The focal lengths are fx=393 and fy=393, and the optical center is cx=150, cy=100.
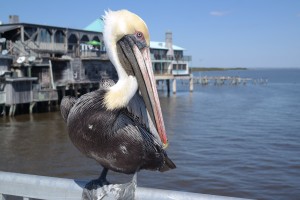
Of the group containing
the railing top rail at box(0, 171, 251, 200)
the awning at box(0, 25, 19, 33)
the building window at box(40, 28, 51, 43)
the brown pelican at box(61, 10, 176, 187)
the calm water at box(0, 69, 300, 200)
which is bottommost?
the calm water at box(0, 69, 300, 200)

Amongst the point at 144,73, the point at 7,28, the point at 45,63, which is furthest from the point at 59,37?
the point at 144,73

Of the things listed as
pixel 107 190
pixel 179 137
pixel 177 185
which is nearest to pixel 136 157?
pixel 107 190

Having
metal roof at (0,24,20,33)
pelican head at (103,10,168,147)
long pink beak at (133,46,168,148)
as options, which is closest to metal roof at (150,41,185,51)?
metal roof at (0,24,20,33)

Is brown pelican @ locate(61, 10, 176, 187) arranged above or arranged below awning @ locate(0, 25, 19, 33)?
below

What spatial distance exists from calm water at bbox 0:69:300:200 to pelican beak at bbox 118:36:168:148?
27.9 ft

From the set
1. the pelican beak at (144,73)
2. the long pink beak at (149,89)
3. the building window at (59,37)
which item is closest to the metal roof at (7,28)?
the building window at (59,37)

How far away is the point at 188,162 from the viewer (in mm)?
13875

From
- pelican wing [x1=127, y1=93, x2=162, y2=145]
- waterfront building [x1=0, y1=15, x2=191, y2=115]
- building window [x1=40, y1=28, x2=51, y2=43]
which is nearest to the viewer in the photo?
pelican wing [x1=127, y1=93, x2=162, y2=145]

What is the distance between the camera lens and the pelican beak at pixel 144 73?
7.98 feet

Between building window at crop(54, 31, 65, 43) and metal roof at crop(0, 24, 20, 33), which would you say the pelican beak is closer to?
metal roof at crop(0, 24, 20, 33)

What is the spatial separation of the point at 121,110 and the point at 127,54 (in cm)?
39

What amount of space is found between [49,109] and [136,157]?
27.2 meters

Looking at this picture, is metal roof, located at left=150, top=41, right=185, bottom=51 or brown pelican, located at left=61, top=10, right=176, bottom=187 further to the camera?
metal roof, located at left=150, top=41, right=185, bottom=51

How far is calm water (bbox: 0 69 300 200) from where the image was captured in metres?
11.4
